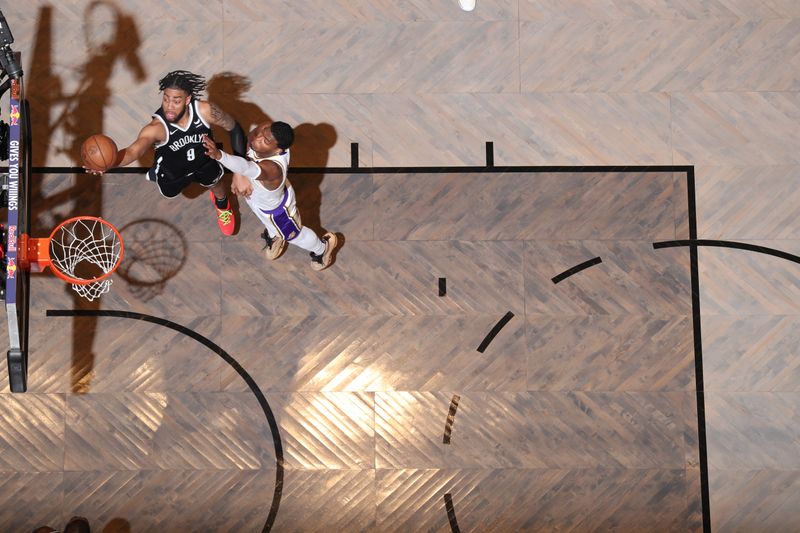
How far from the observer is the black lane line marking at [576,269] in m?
6.24

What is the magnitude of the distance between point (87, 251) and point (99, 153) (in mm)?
1221

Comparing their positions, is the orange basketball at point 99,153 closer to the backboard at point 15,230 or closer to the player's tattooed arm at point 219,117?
the backboard at point 15,230

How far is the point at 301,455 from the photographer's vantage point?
6074mm

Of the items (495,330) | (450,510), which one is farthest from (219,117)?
(450,510)

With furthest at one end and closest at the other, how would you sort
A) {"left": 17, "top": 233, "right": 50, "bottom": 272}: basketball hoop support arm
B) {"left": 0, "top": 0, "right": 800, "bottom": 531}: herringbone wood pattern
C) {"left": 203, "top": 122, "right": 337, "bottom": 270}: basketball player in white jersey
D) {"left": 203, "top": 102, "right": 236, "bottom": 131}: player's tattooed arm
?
1. {"left": 0, "top": 0, "right": 800, "bottom": 531}: herringbone wood pattern
2. {"left": 203, "top": 102, "right": 236, "bottom": 131}: player's tattooed arm
3. {"left": 17, "top": 233, "right": 50, "bottom": 272}: basketball hoop support arm
4. {"left": 203, "top": 122, "right": 337, "bottom": 270}: basketball player in white jersey

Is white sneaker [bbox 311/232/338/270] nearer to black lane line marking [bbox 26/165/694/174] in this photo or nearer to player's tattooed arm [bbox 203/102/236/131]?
black lane line marking [bbox 26/165/694/174]

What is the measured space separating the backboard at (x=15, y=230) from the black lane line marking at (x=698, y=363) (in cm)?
530

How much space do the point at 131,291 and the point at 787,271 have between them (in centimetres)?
555

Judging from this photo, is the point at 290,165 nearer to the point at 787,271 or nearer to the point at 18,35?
the point at 18,35

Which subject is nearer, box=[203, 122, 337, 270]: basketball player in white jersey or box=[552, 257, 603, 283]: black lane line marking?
box=[203, 122, 337, 270]: basketball player in white jersey

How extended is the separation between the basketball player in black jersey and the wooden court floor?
0.69 meters

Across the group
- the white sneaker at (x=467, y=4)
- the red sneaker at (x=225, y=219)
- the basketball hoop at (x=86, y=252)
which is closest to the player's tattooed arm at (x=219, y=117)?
the red sneaker at (x=225, y=219)

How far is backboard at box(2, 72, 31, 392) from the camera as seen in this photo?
5.19 m

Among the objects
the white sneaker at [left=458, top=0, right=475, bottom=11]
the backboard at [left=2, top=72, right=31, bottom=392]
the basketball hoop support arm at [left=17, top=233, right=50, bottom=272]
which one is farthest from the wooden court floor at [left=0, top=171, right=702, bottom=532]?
the white sneaker at [left=458, top=0, right=475, bottom=11]
